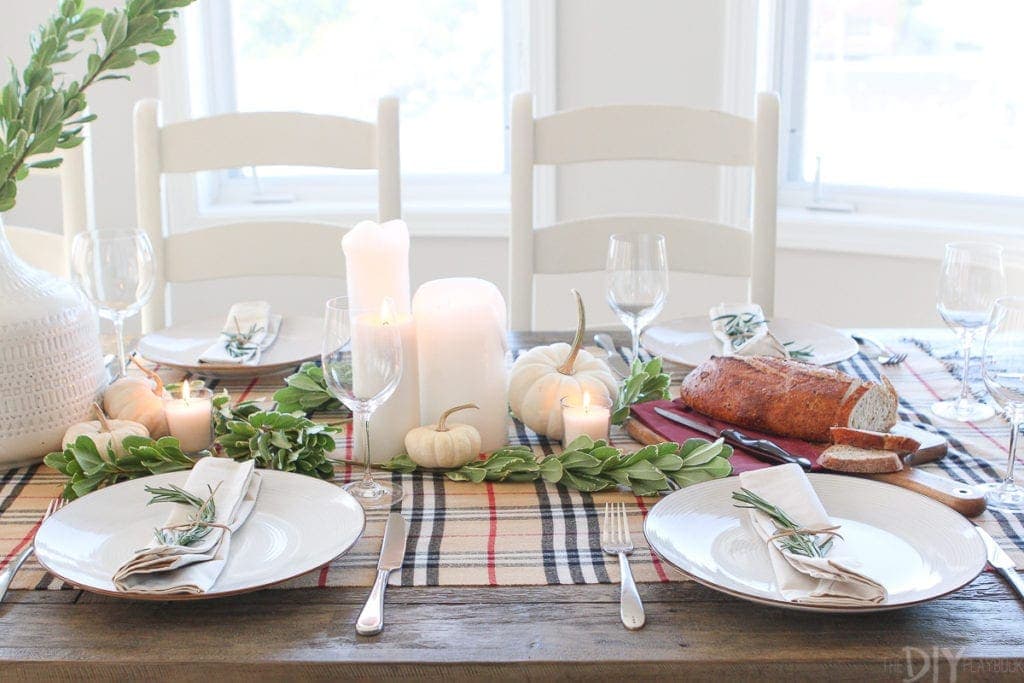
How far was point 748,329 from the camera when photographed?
1.56 metres

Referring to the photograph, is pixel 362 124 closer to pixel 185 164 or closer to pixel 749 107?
pixel 185 164

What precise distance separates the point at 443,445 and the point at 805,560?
408mm

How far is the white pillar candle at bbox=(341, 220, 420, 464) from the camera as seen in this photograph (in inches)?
46.5

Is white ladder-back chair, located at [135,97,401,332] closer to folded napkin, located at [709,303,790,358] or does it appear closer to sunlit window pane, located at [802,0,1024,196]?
folded napkin, located at [709,303,790,358]

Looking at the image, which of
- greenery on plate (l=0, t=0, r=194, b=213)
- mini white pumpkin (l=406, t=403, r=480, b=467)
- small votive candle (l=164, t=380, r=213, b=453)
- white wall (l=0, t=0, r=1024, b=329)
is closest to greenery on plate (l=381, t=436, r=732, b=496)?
mini white pumpkin (l=406, t=403, r=480, b=467)

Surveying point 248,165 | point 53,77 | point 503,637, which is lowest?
point 503,637

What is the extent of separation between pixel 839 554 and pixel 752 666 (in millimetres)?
183

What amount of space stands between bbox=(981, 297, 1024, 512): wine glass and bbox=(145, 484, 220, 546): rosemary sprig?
0.72 m

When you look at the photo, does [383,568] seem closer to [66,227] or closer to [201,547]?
[201,547]

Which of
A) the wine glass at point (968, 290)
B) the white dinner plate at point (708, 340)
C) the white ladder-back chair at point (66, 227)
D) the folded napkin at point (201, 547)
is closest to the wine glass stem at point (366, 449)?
the folded napkin at point (201, 547)

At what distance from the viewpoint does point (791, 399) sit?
1.23 meters

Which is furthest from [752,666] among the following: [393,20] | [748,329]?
[393,20]

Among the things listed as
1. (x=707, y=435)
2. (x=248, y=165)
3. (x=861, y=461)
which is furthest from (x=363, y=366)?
(x=248, y=165)

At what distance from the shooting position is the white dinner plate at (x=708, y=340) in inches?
59.8
